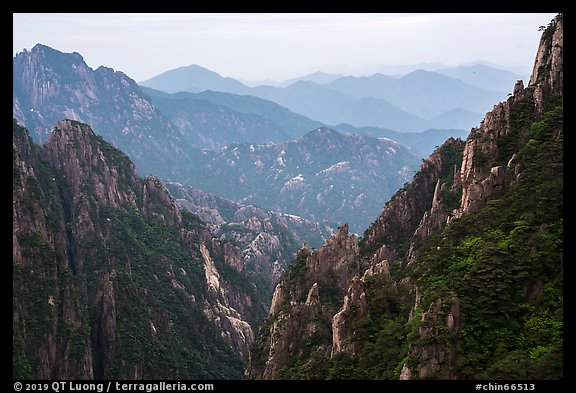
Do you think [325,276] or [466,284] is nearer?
[466,284]

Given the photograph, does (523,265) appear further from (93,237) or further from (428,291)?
(93,237)

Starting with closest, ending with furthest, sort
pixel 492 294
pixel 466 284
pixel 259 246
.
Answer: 1. pixel 492 294
2. pixel 466 284
3. pixel 259 246

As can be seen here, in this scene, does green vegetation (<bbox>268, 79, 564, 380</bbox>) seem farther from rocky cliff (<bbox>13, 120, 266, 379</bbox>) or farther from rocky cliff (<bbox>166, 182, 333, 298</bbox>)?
rocky cliff (<bbox>166, 182, 333, 298</bbox>)

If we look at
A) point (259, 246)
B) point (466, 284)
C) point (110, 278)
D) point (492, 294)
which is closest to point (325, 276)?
point (466, 284)

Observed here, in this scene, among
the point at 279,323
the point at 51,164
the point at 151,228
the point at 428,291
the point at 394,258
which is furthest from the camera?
the point at 151,228

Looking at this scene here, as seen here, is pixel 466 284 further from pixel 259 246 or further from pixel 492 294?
pixel 259 246

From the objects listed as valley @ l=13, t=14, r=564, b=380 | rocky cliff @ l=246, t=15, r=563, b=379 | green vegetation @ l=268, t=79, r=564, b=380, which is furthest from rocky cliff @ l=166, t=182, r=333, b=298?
green vegetation @ l=268, t=79, r=564, b=380
